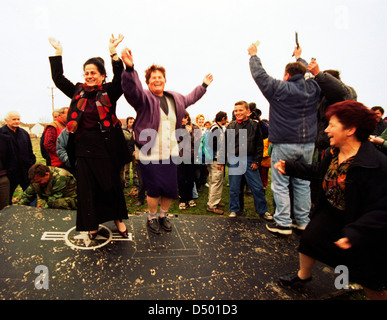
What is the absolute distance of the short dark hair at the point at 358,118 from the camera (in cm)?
189

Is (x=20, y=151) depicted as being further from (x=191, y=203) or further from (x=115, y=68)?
(x=191, y=203)

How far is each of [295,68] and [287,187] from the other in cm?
180

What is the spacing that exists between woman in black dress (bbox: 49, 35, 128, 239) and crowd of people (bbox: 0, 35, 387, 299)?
0.04 feet

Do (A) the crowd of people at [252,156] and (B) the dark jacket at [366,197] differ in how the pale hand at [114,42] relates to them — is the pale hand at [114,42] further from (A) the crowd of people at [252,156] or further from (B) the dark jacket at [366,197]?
(B) the dark jacket at [366,197]

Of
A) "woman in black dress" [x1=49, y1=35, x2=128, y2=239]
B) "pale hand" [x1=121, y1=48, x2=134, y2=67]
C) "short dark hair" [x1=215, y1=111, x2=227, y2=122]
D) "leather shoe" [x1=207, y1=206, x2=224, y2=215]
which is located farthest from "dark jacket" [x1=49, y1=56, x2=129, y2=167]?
"short dark hair" [x1=215, y1=111, x2=227, y2=122]

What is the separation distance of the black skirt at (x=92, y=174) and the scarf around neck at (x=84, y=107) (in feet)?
0.54

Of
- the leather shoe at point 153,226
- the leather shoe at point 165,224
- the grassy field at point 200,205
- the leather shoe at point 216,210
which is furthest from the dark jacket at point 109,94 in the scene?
the leather shoe at point 216,210

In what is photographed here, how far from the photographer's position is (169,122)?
3.00 meters

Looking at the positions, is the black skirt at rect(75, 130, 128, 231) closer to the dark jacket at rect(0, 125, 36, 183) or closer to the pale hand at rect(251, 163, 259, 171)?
the pale hand at rect(251, 163, 259, 171)

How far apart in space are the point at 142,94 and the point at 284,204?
2536mm

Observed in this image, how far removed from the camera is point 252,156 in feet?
14.5

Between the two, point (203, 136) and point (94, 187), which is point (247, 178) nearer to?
point (203, 136)

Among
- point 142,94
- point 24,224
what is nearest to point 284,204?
point 142,94

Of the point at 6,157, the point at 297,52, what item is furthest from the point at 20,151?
the point at 297,52
